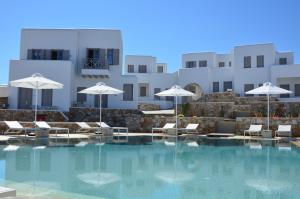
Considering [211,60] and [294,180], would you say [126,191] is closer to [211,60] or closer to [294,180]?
[294,180]

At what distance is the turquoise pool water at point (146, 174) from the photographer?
6312 millimetres

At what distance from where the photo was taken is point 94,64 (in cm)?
2708

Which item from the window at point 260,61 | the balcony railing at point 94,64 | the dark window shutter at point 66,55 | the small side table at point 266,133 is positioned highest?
the window at point 260,61

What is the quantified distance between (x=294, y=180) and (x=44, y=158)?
22.3 feet

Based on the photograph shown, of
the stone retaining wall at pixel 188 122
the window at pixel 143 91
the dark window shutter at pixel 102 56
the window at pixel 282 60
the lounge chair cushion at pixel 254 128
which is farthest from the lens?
the window at pixel 143 91

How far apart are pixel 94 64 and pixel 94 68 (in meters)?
0.35

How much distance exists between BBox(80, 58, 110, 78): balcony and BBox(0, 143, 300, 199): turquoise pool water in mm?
14429

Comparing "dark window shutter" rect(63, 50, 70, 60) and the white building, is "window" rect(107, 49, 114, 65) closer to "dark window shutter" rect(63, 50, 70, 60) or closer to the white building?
the white building

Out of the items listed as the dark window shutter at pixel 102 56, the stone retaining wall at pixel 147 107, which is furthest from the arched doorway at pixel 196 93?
the dark window shutter at pixel 102 56

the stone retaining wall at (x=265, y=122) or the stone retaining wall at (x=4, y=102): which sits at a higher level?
the stone retaining wall at (x=4, y=102)

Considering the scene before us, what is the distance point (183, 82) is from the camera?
37500mm

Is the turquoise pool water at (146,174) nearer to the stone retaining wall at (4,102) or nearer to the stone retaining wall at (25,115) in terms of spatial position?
the stone retaining wall at (25,115)

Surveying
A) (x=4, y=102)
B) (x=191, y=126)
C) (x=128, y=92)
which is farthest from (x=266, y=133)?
(x=4, y=102)

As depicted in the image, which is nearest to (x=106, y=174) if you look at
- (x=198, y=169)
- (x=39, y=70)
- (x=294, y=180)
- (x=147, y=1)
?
(x=198, y=169)
